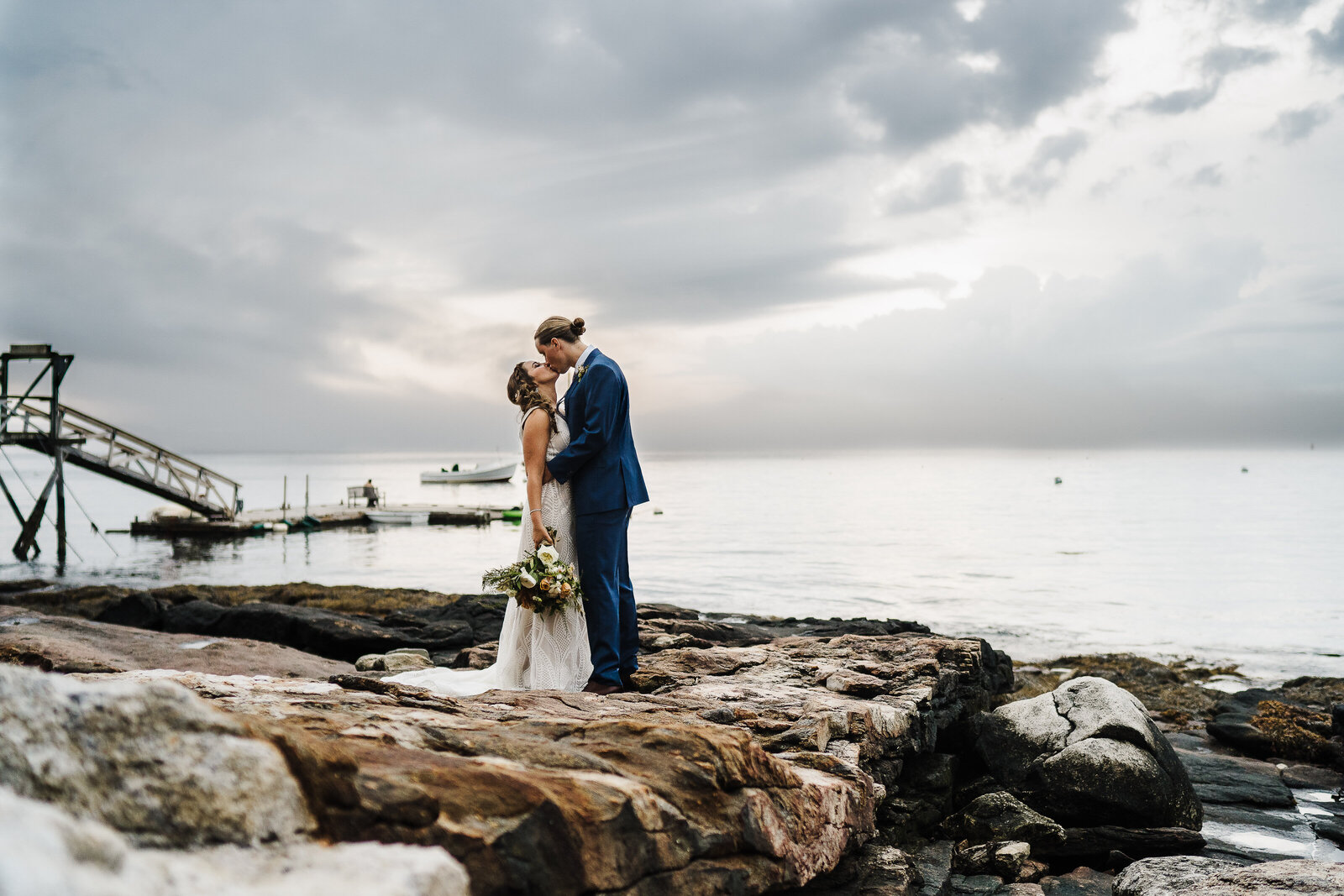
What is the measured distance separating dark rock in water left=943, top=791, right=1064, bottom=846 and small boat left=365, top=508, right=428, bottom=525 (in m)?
48.3

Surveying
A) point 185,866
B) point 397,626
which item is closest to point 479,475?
point 397,626

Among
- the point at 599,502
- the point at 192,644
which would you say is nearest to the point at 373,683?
the point at 599,502

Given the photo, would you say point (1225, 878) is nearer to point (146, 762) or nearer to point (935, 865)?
point (935, 865)

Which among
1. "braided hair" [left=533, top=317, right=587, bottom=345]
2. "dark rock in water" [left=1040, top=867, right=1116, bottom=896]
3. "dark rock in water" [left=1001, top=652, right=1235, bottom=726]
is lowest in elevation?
"dark rock in water" [left=1001, top=652, right=1235, bottom=726]

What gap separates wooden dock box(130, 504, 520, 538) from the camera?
139 feet

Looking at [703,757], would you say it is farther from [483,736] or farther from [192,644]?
[192,644]

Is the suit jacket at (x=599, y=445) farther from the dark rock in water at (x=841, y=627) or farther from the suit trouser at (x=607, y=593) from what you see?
the dark rock in water at (x=841, y=627)

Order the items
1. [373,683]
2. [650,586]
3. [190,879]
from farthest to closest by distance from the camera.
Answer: [650,586]
[373,683]
[190,879]

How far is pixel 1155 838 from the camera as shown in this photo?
601 cm

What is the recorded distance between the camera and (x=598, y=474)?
616 centimetres

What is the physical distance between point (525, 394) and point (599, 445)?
29.9 inches

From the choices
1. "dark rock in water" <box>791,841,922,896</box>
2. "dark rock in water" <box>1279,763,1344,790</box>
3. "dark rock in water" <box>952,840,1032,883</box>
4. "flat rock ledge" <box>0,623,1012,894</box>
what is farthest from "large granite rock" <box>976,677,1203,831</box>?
"dark rock in water" <box>1279,763,1344,790</box>

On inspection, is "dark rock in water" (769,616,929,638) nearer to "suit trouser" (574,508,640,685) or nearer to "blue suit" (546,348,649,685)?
"suit trouser" (574,508,640,685)

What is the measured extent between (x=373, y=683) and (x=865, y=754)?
2952 mm
